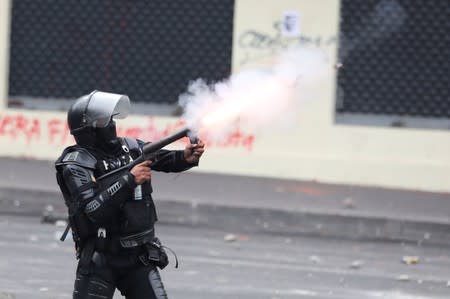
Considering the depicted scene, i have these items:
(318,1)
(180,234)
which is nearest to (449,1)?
(318,1)

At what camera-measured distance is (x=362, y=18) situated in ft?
44.7

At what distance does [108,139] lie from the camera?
5430 mm

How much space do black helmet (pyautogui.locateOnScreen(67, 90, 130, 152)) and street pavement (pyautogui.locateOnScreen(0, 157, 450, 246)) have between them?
19.7 ft

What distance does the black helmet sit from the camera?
17.6 ft

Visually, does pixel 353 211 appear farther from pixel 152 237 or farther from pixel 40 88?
pixel 152 237

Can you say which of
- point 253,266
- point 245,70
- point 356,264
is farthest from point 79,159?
point 245,70

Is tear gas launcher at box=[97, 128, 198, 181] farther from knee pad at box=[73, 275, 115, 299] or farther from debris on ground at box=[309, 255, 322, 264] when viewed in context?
debris on ground at box=[309, 255, 322, 264]

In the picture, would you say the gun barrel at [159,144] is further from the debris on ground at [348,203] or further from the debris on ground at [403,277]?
the debris on ground at [348,203]

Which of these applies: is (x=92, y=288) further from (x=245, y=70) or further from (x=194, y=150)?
(x=245, y=70)

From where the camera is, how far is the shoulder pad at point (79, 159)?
5.35 meters

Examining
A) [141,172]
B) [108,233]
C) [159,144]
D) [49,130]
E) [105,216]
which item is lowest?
[49,130]

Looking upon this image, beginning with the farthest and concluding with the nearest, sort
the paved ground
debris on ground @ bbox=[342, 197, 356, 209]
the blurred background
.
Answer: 1. the blurred background
2. debris on ground @ bbox=[342, 197, 356, 209]
3. the paved ground

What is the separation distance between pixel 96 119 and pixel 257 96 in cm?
110

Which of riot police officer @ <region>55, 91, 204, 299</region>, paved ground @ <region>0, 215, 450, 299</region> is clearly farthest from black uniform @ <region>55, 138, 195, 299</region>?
paved ground @ <region>0, 215, 450, 299</region>
